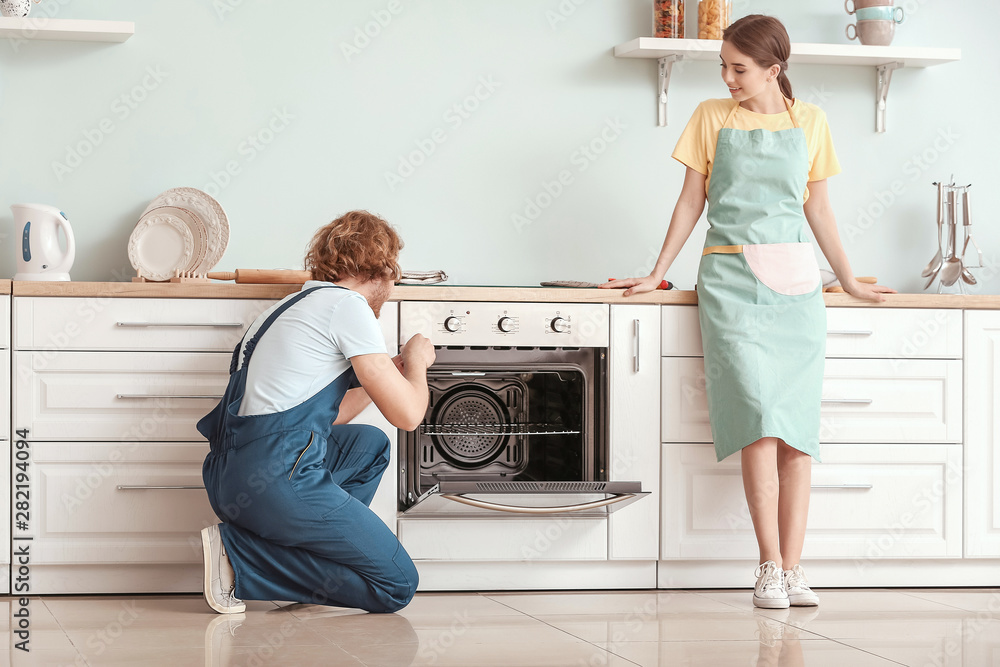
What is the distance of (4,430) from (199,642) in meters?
0.85

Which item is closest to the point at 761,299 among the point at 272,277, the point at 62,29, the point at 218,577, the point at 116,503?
the point at 272,277

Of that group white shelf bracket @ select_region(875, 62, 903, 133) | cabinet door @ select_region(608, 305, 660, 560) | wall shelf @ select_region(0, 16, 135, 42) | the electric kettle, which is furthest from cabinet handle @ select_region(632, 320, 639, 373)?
wall shelf @ select_region(0, 16, 135, 42)

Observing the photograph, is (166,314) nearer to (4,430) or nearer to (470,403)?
(4,430)

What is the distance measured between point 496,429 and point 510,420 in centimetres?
5

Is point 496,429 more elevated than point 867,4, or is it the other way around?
point 867,4

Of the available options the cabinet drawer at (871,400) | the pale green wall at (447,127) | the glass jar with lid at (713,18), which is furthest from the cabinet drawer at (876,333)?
the glass jar with lid at (713,18)

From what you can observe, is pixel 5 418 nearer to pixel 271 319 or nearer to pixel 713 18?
pixel 271 319

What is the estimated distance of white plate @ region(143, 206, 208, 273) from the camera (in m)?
2.83

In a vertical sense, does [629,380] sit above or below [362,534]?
above

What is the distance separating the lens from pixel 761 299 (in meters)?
2.39

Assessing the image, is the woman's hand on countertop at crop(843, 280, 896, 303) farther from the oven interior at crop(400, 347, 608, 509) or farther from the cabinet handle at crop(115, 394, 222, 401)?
the cabinet handle at crop(115, 394, 222, 401)

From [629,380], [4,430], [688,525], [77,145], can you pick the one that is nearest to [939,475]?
[688,525]

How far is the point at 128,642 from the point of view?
1876mm

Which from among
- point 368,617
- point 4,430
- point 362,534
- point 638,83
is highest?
point 638,83
